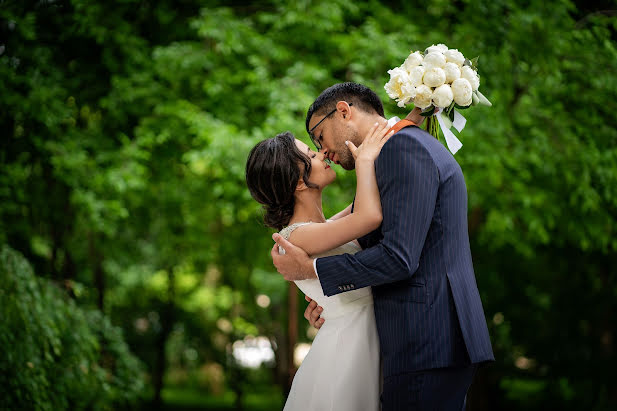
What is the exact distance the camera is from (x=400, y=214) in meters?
2.08

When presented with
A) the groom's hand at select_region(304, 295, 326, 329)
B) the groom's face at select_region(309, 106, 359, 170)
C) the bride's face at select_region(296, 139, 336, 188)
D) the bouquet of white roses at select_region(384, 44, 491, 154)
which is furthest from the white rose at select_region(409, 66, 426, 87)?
the groom's hand at select_region(304, 295, 326, 329)

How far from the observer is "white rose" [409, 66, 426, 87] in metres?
2.31

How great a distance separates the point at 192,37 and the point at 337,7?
7.10 feet

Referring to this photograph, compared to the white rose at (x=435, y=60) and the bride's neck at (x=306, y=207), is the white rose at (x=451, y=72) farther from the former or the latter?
the bride's neck at (x=306, y=207)

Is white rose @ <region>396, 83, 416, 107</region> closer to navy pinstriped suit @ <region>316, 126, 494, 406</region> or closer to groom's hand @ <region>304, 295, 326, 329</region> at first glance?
navy pinstriped suit @ <region>316, 126, 494, 406</region>

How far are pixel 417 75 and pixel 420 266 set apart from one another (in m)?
0.74

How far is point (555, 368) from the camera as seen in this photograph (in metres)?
11.4

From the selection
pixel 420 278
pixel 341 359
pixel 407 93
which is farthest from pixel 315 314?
pixel 407 93

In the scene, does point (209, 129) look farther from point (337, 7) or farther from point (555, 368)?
point (555, 368)

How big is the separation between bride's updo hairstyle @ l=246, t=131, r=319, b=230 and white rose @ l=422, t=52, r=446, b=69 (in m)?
0.65

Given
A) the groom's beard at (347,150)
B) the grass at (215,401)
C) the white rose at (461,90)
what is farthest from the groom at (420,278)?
the grass at (215,401)

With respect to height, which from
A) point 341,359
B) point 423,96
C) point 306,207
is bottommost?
point 341,359

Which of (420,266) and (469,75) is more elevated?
(469,75)

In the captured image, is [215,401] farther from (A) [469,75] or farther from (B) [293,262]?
(A) [469,75]
